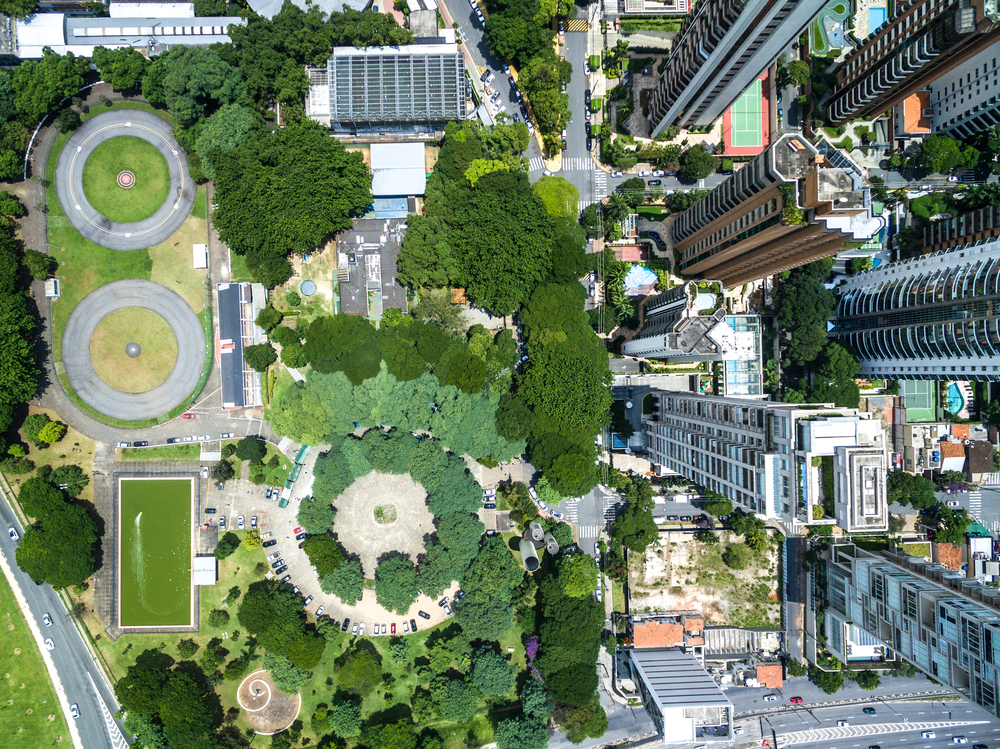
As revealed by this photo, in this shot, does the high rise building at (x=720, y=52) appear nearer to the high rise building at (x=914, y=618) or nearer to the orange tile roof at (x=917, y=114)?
the orange tile roof at (x=917, y=114)

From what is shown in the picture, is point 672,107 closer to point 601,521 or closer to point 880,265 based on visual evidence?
point 880,265

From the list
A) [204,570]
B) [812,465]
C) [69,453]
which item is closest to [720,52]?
[812,465]

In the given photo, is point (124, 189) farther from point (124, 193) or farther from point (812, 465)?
point (812, 465)

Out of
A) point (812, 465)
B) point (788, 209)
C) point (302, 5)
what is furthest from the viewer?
point (302, 5)

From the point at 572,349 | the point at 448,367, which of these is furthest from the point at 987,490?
the point at 448,367

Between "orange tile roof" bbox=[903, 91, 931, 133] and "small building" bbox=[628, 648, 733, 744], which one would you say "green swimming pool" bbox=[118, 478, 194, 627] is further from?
"orange tile roof" bbox=[903, 91, 931, 133]

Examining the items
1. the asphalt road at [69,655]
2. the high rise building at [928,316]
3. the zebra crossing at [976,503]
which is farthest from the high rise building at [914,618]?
the asphalt road at [69,655]
